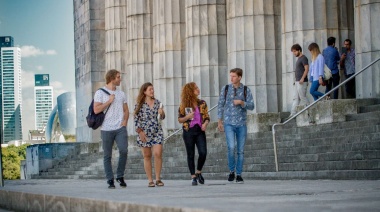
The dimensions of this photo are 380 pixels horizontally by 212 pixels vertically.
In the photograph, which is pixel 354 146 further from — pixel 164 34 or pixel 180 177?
pixel 164 34

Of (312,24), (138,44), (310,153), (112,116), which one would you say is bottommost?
(310,153)

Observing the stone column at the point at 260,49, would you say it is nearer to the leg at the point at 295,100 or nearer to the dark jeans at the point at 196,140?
the leg at the point at 295,100

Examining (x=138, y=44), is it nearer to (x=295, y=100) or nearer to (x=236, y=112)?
(x=295, y=100)

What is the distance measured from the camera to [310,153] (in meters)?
23.7

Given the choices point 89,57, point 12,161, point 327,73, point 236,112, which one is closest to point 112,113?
point 236,112

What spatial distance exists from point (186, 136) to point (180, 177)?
7.71 metres

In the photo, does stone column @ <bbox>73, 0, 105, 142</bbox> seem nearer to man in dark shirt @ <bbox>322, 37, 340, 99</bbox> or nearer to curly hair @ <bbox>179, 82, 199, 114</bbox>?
man in dark shirt @ <bbox>322, 37, 340, 99</bbox>

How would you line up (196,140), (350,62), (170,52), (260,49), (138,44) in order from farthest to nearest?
1. (138,44)
2. (170,52)
3. (260,49)
4. (350,62)
5. (196,140)

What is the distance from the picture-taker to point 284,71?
3127cm

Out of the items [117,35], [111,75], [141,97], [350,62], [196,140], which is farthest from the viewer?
[117,35]

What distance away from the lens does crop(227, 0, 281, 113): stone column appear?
33.7 metres

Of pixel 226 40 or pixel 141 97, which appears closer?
pixel 141 97

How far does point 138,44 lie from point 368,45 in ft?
58.7

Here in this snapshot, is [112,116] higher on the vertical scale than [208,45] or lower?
lower
